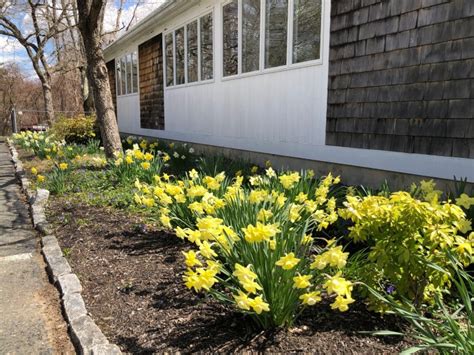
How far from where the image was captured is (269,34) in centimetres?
677

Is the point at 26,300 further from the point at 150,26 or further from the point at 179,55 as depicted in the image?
the point at 150,26

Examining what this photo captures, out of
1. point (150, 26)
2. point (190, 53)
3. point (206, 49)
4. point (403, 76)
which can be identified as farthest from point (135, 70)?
point (403, 76)

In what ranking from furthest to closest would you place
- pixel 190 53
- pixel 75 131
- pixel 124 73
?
pixel 124 73, pixel 75 131, pixel 190 53

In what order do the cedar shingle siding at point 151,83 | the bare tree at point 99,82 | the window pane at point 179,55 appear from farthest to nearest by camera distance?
the cedar shingle siding at point 151,83 < the window pane at point 179,55 < the bare tree at point 99,82

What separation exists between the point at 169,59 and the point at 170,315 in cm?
952

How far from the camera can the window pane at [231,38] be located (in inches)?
308

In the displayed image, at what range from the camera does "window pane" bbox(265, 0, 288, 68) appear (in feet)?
21.0

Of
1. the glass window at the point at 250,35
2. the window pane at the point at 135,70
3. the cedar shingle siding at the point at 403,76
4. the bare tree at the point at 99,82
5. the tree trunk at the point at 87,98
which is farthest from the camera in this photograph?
the tree trunk at the point at 87,98

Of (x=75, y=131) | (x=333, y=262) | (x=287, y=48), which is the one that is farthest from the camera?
(x=75, y=131)

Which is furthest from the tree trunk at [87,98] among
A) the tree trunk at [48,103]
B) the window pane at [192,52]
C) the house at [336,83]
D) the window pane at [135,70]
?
the house at [336,83]

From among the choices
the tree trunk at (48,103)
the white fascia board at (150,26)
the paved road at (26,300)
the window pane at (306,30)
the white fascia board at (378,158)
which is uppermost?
the white fascia board at (150,26)

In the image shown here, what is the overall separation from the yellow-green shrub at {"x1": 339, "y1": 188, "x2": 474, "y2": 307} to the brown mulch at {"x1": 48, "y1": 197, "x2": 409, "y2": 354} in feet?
0.99

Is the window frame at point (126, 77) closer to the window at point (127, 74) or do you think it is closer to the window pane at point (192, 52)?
the window at point (127, 74)

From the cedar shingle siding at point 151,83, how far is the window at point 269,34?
3.87m
